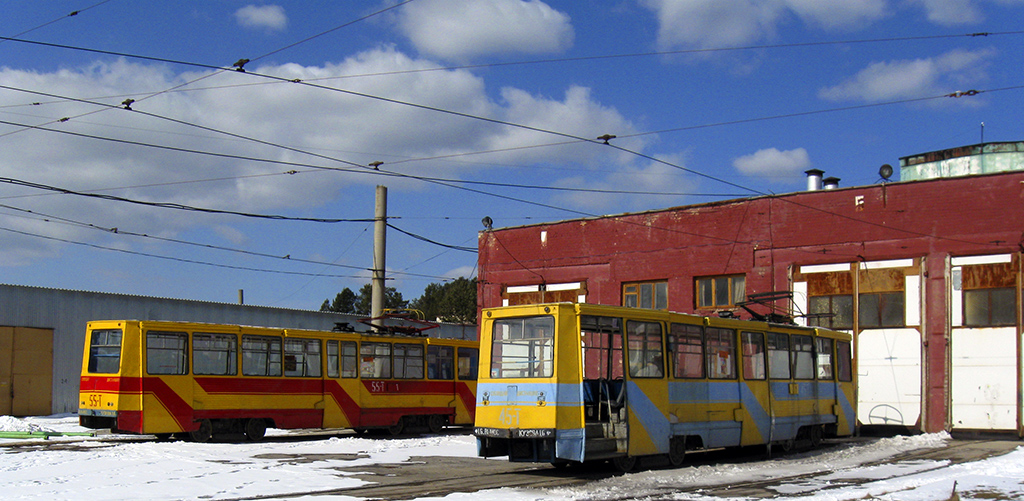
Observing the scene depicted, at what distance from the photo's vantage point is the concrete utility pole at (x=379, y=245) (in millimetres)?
26531

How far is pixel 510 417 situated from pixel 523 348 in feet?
3.48

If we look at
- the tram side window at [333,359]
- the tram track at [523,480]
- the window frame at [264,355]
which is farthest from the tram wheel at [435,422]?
the tram track at [523,480]

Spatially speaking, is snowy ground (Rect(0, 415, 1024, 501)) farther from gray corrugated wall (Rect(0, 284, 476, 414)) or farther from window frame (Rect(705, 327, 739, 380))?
gray corrugated wall (Rect(0, 284, 476, 414))

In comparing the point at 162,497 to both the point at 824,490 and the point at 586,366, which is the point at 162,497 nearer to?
the point at 586,366

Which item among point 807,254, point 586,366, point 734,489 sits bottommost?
point 734,489

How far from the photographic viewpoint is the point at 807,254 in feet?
87.0

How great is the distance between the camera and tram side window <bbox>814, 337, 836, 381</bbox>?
2027 centimetres

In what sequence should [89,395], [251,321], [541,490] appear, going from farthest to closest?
[251,321], [89,395], [541,490]

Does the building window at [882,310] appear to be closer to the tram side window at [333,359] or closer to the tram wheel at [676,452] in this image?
the tram wheel at [676,452]

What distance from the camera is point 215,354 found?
19.9 m

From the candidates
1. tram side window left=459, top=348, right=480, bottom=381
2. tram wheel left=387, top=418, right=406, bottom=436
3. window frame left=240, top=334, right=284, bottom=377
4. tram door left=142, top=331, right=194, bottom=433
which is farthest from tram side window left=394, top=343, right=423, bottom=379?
tram door left=142, top=331, right=194, bottom=433

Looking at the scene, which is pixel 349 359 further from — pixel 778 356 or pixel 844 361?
pixel 844 361

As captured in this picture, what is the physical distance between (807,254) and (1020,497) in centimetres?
1594

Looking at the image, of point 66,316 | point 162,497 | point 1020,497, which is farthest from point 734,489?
point 66,316
